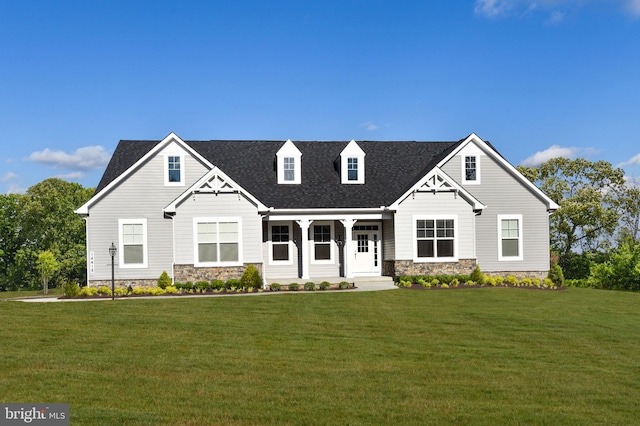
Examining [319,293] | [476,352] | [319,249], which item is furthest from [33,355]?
[319,249]

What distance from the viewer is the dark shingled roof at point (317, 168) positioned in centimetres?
2834

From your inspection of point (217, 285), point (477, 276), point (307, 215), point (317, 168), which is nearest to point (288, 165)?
point (317, 168)

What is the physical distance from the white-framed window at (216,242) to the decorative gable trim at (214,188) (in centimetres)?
105

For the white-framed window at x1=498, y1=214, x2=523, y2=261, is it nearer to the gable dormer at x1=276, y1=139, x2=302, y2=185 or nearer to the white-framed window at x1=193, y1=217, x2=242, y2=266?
the gable dormer at x1=276, y1=139, x2=302, y2=185

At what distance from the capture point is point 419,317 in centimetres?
1741

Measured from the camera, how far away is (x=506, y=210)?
93.0ft

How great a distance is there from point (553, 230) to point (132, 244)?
26.1 meters

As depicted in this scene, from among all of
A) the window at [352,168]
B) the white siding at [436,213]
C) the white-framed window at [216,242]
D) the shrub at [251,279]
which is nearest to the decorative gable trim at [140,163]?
the white-framed window at [216,242]

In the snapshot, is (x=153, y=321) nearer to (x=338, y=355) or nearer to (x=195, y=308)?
(x=195, y=308)

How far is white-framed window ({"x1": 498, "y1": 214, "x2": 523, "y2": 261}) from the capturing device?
28.2m

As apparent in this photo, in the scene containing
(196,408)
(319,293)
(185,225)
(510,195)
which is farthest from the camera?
(510,195)

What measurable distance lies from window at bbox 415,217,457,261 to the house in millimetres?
43

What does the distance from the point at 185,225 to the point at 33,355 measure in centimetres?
1331

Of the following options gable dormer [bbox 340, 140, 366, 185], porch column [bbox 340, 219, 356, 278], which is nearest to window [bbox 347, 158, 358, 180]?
gable dormer [bbox 340, 140, 366, 185]
